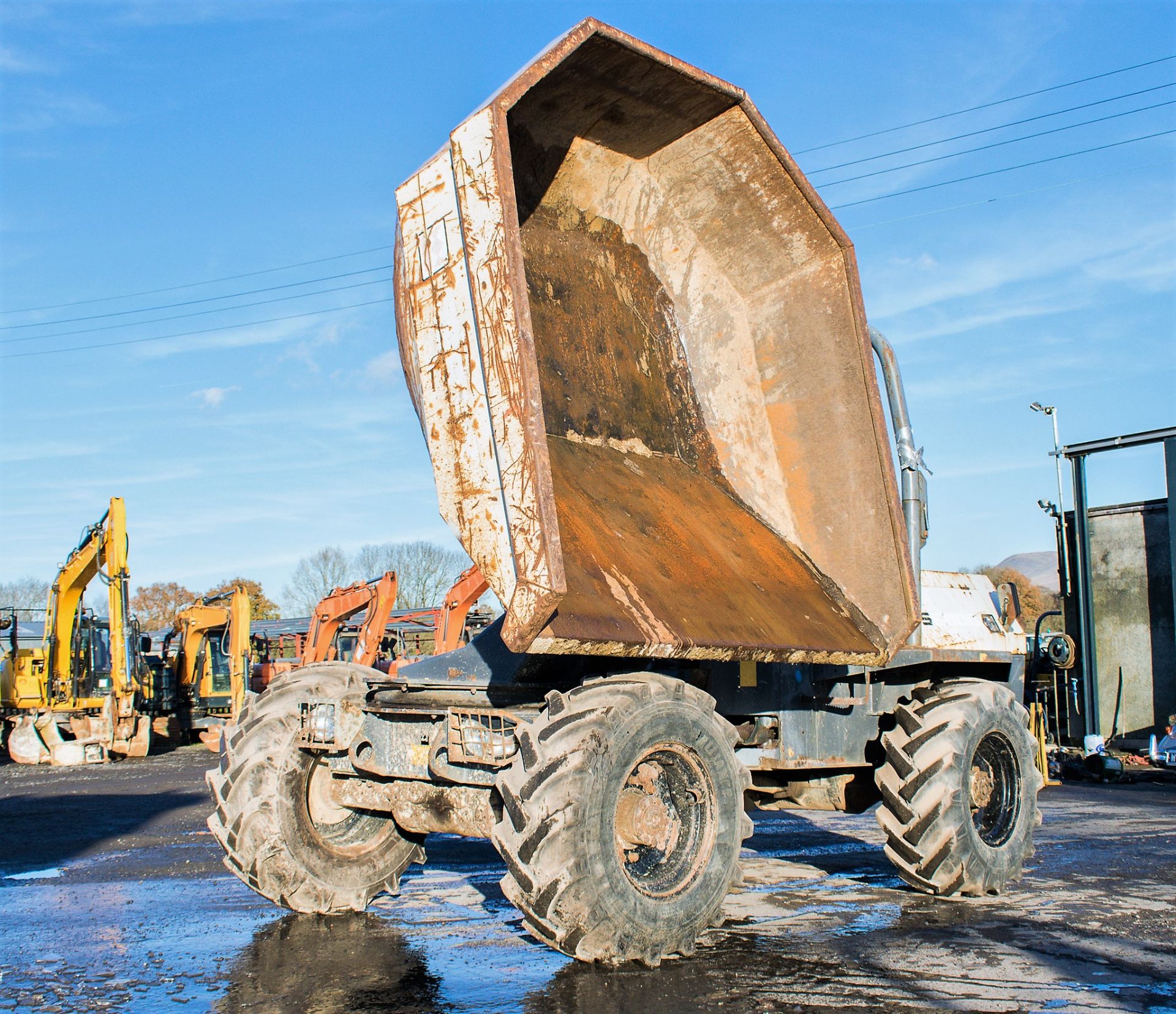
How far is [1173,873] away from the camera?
23.2ft

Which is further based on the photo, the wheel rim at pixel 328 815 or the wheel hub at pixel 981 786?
the wheel hub at pixel 981 786

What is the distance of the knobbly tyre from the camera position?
4160 millimetres

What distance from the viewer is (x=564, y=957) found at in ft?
15.6

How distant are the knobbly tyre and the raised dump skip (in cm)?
2

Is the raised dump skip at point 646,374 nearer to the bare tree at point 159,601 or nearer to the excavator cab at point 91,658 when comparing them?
the excavator cab at point 91,658

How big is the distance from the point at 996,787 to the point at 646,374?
10.6 feet

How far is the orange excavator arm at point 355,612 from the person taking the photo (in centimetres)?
2077

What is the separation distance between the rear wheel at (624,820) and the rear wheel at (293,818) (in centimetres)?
163

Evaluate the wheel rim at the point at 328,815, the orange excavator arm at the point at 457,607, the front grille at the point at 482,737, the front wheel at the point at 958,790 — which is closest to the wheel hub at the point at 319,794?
the wheel rim at the point at 328,815

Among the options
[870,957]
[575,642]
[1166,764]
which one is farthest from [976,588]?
[575,642]

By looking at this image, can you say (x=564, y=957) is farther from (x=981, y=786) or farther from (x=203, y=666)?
(x=203, y=666)

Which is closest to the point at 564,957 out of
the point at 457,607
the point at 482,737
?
the point at 482,737

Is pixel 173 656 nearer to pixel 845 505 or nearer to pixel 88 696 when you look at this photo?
pixel 88 696

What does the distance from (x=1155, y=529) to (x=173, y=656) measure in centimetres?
1940
